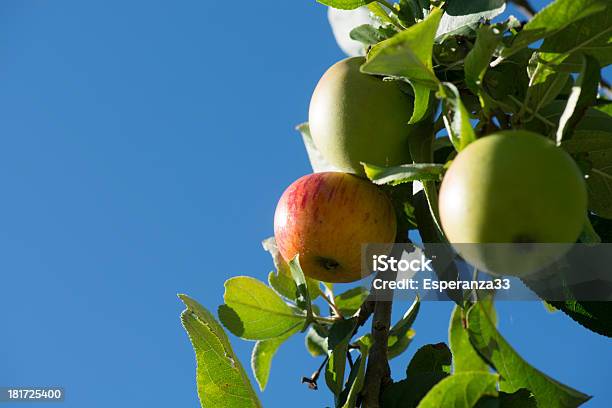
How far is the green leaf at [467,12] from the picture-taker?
4.10 ft

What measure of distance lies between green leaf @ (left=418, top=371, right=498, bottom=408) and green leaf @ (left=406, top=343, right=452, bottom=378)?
0.41 metres

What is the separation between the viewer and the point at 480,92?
102 centimetres

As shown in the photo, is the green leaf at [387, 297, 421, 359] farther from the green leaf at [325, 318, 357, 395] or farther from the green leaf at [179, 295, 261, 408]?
the green leaf at [179, 295, 261, 408]

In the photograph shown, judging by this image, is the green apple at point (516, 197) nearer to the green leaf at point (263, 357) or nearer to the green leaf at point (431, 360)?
the green leaf at point (431, 360)

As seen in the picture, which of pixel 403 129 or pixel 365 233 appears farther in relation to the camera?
pixel 365 233

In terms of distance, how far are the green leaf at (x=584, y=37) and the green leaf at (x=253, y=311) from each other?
27.3 inches

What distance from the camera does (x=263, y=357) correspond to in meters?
1.62

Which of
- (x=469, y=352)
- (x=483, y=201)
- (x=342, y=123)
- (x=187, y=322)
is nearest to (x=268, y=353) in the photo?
(x=187, y=322)

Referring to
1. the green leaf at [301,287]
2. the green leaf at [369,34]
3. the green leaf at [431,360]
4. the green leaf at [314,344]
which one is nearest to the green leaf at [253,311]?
the green leaf at [301,287]

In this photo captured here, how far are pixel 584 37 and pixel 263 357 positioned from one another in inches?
33.8

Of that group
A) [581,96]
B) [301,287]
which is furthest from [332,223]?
[581,96]

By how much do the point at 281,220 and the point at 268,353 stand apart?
0.28m

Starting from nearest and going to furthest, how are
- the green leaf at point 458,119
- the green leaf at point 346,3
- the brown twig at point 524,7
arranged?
the green leaf at point 458,119 < the green leaf at point 346,3 < the brown twig at point 524,7

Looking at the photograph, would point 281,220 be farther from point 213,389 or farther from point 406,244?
point 213,389
